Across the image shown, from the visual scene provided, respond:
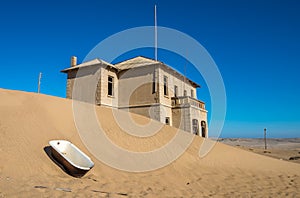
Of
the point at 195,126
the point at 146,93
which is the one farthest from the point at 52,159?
the point at 195,126

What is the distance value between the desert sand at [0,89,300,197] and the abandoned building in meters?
8.35

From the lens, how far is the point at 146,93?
67.6ft

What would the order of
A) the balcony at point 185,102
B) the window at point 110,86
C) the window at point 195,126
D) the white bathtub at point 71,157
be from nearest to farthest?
1. the white bathtub at point 71,157
2. the balcony at point 185,102
3. the window at point 195,126
4. the window at point 110,86

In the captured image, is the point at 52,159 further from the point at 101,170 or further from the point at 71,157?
the point at 101,170

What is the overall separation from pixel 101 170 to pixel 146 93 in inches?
538

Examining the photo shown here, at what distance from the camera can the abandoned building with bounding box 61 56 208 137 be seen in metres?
19.9

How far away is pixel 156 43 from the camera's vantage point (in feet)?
75.8

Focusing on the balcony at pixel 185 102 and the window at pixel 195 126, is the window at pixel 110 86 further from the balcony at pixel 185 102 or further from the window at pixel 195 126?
the window at pixel 195 126

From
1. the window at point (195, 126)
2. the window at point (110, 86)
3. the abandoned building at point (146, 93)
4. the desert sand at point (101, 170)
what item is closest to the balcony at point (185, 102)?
the abandoned building at point (146, 93)

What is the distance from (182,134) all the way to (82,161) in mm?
7353

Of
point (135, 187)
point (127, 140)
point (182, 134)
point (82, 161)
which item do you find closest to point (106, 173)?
point (82, 161)

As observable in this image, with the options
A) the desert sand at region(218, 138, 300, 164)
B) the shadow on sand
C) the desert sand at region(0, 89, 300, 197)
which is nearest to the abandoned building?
the desert sand at region(218, 138, 300, 164)

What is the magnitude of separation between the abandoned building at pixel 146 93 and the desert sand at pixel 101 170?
329 inches

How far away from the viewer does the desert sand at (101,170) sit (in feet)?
17.9
